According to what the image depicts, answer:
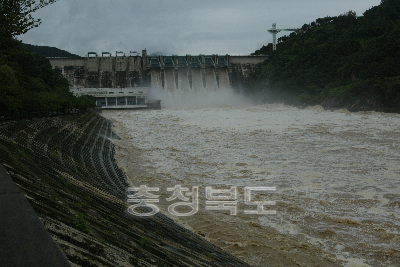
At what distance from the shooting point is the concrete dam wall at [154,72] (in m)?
58.1

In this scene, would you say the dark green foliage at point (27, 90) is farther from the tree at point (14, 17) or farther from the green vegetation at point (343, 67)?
the green vegetation at point (343, 67)

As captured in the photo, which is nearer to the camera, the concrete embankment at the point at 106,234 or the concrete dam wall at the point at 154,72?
the concrete embankment at the point at 106,234

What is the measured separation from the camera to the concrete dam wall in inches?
2288

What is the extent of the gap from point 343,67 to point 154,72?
1077 inches

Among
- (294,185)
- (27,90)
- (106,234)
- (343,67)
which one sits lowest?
(294,185)

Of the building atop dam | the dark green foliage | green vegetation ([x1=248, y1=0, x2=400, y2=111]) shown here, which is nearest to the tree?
the dark green foliage

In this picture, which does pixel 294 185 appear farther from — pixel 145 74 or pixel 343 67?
pixel 145 74

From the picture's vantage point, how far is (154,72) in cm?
5938

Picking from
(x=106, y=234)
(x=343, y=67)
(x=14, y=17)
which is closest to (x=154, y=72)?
(x=343, y=67)

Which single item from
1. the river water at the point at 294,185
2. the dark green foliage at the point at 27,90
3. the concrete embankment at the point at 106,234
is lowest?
the river water at the point at 294,185

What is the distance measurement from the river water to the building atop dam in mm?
35514

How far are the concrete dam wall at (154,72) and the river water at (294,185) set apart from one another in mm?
39123
